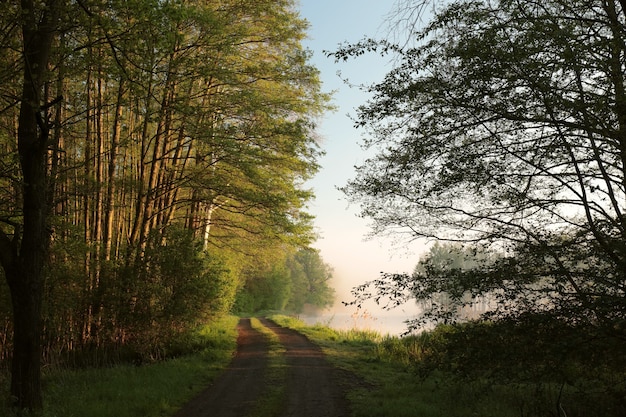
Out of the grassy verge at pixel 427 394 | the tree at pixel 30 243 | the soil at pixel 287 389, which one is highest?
the tree at pixel 30 243

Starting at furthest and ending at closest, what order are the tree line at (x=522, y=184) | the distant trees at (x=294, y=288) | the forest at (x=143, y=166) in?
the distant trees at (x=294, y=288) < the forest at (x=143, y=166) < the tree line at (x=522, y=184)

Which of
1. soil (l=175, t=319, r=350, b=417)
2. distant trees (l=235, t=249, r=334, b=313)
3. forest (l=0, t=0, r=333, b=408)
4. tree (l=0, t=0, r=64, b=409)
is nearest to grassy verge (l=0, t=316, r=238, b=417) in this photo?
soil (l=175, t=319, r=350, b=417)

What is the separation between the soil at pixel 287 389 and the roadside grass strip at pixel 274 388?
10 cm

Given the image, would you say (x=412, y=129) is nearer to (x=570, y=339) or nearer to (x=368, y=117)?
(x=368, y=117)

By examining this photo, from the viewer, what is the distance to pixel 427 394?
313 inches

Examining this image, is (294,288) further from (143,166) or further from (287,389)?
(287,389)

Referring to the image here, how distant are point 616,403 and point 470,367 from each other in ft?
6.91

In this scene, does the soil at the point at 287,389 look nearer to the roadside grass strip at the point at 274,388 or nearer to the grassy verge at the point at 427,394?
the roadside grass strip at the point at 274,388

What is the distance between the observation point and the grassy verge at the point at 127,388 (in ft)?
23.0

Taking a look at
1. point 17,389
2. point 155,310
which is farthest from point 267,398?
point 155,310

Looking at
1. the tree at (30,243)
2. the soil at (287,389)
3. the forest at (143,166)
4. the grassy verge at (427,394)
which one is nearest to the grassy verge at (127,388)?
the soil at (287,389)

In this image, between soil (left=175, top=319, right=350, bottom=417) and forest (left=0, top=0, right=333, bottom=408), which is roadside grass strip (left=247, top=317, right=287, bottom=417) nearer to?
soil (left=175, top=319, right=350, bottom=417)

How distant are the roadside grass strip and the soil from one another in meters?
0.10

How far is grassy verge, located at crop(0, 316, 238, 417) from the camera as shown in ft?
23.0
